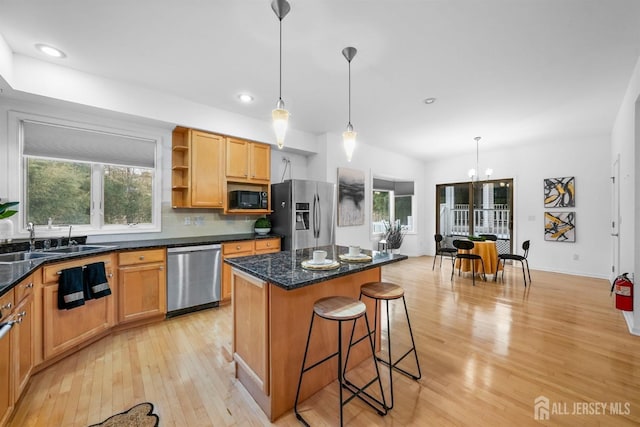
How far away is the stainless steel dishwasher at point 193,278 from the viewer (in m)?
3.11

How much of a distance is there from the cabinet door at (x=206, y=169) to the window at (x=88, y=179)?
1.70 ft

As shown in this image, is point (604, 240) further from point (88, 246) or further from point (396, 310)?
point (88, 246)

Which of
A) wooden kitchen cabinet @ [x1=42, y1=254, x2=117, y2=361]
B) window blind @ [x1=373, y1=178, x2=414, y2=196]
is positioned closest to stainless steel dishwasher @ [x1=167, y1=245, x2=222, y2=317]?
wooden kitchen cabinet @ [x1=42, y1=254, x2=117, y2=361]

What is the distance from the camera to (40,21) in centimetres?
208

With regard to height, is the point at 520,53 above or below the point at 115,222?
above

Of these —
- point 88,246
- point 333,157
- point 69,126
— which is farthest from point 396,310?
point 69,126

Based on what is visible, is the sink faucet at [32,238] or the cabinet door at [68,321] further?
the sink faucet at [32,238]

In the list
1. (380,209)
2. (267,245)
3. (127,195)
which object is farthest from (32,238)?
(380,209)

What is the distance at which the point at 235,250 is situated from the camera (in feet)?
11.8

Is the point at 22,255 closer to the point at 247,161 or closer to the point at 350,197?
the point at 247,161

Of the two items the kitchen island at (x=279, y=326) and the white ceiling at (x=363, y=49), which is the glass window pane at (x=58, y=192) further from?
the kitchen island at (x=279, y=326)

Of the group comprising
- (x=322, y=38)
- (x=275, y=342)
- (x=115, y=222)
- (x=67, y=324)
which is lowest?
(x=67, y=324)

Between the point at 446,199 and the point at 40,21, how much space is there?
7636mm

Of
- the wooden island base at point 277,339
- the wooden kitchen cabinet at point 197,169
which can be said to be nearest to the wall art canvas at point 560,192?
the wooden island base at point 277,339
